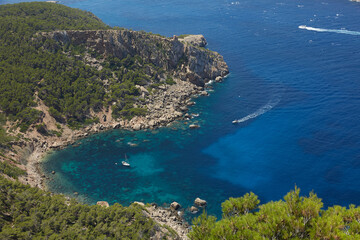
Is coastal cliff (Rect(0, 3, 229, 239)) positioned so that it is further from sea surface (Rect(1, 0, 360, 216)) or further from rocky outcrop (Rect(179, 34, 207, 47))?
rocky outcrop (Rect(179, 34, 207, 47))

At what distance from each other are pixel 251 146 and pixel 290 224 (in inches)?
2286

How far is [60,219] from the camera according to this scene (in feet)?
195

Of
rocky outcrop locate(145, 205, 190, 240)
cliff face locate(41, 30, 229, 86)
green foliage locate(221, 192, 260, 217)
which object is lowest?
rocky outcrop locate(145, 205, 190, 240)

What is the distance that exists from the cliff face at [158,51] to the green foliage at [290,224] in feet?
321

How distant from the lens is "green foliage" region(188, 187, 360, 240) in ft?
120

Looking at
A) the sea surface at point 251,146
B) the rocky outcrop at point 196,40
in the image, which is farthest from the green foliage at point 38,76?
the rocky outcrop at point 196,40

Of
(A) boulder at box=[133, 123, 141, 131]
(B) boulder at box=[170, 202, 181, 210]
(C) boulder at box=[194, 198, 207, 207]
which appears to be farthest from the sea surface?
(B) boulder at box=[170, 202, 181, 210]

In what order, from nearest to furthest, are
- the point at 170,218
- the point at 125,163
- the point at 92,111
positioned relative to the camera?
1. the point at 170,218
2. the point at 125,163
3. the point at 92,111

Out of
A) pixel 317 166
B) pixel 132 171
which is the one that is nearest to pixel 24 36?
pixel 132 171

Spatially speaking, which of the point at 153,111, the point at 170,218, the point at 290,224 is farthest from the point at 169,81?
the point at 290,224

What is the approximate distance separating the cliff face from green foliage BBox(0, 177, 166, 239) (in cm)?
7823

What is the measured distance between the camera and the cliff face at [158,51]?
12962cm

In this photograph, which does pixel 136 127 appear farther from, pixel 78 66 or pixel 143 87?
pixel 78 66

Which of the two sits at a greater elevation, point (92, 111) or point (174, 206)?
point (92, 111)
